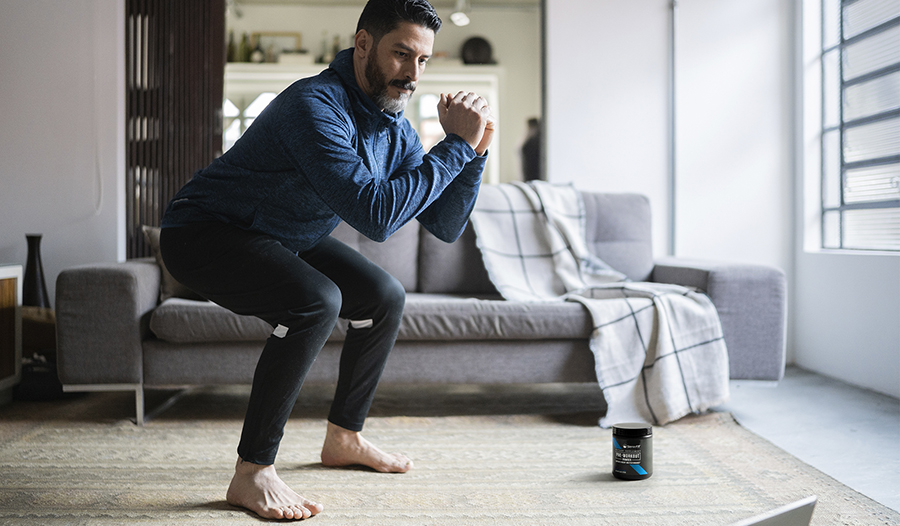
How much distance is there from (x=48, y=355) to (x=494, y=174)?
7.43 ft

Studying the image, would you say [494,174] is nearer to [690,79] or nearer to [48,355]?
[690,79]

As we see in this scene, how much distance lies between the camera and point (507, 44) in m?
Answer: 3.60

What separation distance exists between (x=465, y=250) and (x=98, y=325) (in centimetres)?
143

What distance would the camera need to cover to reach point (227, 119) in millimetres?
3422

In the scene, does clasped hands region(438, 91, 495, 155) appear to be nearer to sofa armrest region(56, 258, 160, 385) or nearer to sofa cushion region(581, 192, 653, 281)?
sofa armrest region(56, 258, 160, 385)

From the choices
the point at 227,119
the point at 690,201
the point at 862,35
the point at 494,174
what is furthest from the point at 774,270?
the point at 227,119

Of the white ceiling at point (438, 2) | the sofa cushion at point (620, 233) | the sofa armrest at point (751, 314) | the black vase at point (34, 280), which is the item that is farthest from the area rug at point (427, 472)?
the white ceiling at point (438, 2)

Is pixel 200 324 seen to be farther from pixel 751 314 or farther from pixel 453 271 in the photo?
pixel 751 314

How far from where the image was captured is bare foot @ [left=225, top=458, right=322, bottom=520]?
148cm

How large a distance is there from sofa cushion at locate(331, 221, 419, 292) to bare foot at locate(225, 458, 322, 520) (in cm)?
141

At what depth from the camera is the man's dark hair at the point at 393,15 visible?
146 cm

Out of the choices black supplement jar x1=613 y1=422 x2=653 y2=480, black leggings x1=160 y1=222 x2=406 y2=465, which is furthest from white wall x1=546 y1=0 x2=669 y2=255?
black leggings x1=160 y1=222 x2=406 y2=465

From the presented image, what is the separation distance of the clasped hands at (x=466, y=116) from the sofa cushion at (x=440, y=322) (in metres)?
0.96

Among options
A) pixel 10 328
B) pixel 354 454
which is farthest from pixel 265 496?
pixel 10 328
